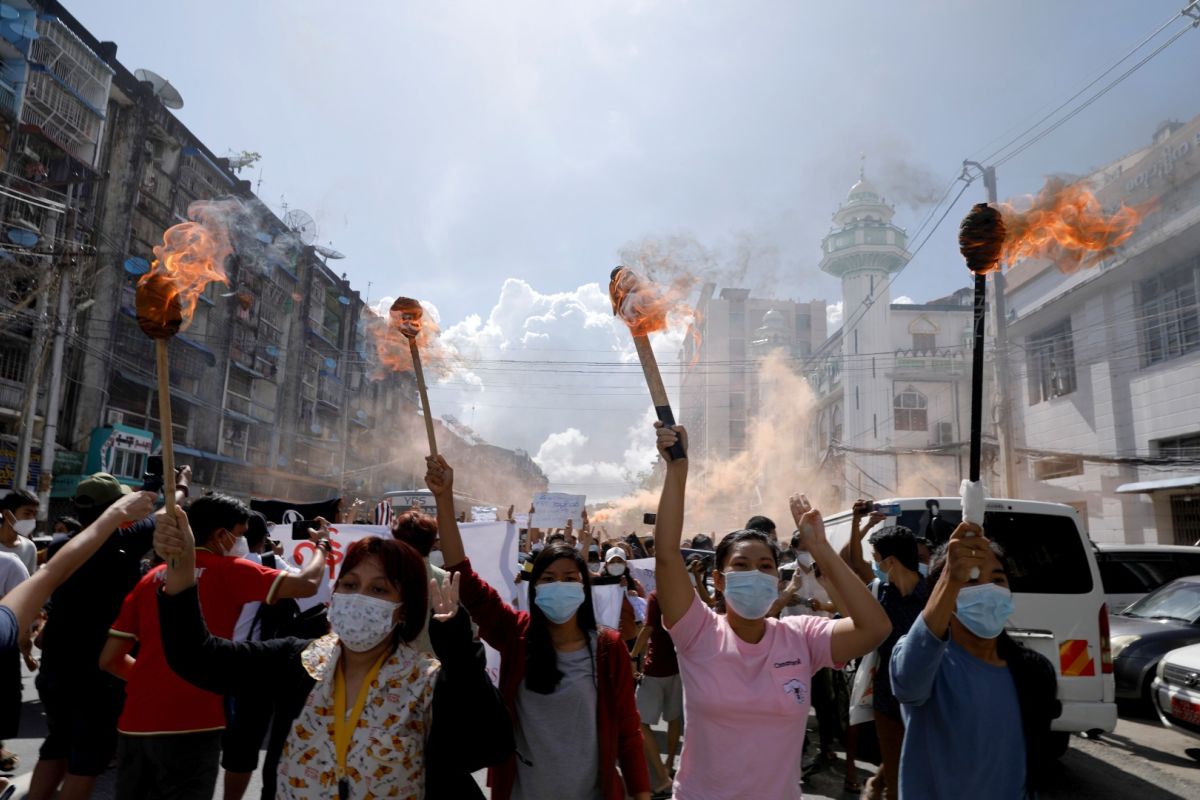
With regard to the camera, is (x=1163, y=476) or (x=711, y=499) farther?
(x=711, y=499)

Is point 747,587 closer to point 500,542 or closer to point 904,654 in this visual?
point 904,654

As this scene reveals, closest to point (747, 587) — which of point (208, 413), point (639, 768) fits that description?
point (639, 768)

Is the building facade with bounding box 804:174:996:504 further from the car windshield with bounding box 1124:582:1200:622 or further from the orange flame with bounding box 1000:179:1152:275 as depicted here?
the orange flame with bounding box 1000:179:1152:275

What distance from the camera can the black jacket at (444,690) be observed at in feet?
7.70

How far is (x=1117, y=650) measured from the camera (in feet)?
30.8

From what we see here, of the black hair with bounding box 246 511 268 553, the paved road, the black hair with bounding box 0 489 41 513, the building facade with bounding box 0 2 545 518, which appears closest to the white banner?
the black hair with bounding box 246 511 268 553

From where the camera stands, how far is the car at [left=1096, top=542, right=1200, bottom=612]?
1189 cm

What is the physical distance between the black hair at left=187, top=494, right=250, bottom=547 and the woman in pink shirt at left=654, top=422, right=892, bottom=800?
2347mm

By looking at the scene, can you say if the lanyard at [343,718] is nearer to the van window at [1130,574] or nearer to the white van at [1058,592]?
the white van at [1058,592]

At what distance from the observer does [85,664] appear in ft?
14.0

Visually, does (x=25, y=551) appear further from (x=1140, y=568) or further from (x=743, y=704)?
(x=1140, y=568)

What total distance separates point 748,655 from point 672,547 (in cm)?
47

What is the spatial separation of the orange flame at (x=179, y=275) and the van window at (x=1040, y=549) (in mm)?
5484

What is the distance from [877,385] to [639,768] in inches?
1917
